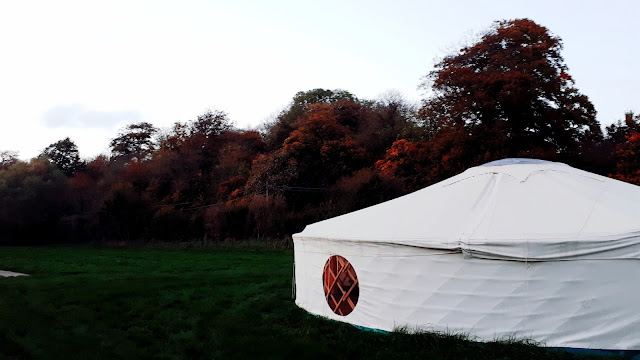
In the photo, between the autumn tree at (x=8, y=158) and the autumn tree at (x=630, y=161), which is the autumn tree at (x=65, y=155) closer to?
the autumn tree at (x=8, y=158)

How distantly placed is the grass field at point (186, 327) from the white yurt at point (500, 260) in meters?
0.21

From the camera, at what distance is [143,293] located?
291 inches

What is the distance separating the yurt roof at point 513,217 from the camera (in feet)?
13.7

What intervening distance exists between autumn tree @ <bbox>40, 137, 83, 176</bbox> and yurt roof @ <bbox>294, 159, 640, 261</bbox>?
31.2 m

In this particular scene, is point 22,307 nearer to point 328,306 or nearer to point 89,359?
point 89,359

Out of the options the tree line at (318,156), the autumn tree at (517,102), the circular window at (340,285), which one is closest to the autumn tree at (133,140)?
the tree line at (318,156)

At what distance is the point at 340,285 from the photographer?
5422 millimetres

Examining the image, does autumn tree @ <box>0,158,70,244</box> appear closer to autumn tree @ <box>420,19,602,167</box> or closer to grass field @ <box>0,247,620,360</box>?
grass field @ <box>0,247,620,360</box>

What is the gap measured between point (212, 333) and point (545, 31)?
14.1 meters

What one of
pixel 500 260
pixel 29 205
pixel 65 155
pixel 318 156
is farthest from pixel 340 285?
pixel 65 155

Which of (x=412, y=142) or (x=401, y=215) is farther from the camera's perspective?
(x=412, y=142)

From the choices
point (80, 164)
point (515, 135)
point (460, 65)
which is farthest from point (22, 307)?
point (80, 164)

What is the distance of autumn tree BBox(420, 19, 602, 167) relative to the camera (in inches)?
566

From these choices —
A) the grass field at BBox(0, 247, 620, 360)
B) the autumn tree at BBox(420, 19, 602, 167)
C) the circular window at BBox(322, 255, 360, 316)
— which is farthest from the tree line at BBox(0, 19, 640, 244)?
the circular window at BBox(322, 255, 360, 316)
